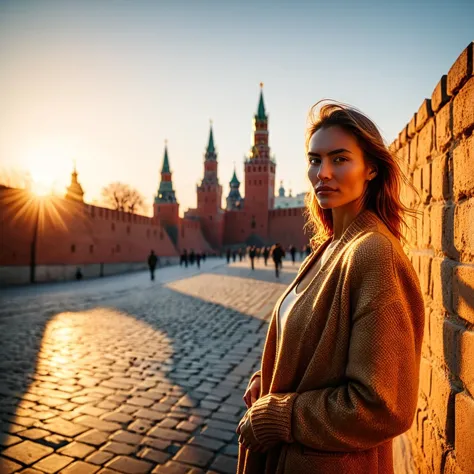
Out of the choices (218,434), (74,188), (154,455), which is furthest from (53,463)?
(74,188)

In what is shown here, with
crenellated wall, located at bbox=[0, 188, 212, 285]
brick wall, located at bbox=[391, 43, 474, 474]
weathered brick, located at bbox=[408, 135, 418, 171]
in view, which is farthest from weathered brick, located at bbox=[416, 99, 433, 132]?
crenellated wall, located at bbox=[0, 188, 212, 285]

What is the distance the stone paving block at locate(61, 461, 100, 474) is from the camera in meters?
2.43

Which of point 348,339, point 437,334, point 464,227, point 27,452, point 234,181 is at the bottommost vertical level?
point 27,452

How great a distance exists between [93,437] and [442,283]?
110 inches

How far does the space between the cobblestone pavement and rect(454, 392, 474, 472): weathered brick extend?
5.52ft

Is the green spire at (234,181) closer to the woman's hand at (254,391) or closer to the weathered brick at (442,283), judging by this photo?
the weathered brick at (442,283)

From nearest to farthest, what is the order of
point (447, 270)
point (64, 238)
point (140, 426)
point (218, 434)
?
point (447, 270)
point (218, 434)
point (140, 426)
point (64, 238)

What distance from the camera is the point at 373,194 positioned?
1366mm

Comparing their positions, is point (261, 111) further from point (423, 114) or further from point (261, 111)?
point (423, 114)

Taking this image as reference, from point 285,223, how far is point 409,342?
50.1 meters

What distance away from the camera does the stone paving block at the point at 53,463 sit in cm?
246

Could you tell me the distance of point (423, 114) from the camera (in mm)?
1914

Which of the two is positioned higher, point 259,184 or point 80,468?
point 259,184

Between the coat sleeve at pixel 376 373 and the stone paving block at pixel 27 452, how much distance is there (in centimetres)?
244
